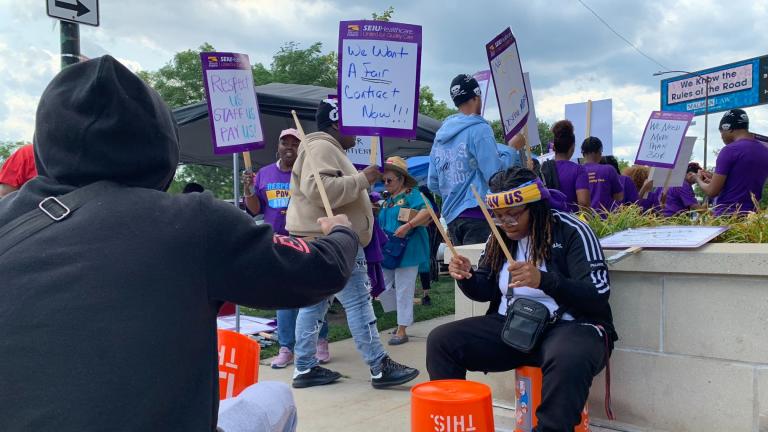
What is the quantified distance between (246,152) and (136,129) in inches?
148

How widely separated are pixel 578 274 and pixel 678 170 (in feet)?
16.5

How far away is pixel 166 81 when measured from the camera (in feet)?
96.4

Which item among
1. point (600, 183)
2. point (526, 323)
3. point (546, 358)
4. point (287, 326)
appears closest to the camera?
point (546, 358)

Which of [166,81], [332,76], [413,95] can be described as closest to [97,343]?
[413,95]

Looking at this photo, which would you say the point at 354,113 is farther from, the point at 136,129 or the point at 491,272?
the point at 136,129

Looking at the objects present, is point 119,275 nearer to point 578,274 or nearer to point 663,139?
point 578,274

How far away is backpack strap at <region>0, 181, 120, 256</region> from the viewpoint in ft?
4.29

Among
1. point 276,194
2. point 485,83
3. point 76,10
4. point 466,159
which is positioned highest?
point 76,10

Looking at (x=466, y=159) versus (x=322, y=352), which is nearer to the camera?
(x=466, y=159)

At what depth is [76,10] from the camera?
4891 millimetres

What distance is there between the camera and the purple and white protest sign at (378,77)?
3865mm

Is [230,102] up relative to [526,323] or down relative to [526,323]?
up

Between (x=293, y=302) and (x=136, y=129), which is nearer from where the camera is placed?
(x=136, y=129)

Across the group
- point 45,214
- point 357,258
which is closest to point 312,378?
point 357,258
